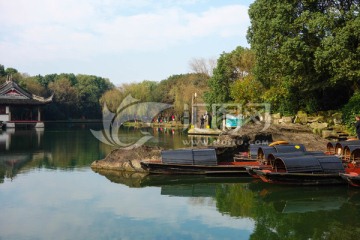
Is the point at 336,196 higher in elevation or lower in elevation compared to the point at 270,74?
lower

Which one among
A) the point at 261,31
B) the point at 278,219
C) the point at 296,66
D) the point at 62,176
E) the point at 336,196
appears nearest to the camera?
the point at 278,219

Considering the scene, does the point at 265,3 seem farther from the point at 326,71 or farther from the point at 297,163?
the point at 297,163

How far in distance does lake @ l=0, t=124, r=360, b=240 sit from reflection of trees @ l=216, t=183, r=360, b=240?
0.02 meters

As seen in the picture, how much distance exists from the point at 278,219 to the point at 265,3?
43.5 ft

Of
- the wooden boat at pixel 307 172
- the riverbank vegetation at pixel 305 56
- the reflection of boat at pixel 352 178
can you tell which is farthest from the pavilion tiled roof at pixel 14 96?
the reflection of boat at pixel 352 178

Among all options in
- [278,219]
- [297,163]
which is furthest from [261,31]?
[278,219]

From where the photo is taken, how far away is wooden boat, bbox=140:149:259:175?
43.1ft

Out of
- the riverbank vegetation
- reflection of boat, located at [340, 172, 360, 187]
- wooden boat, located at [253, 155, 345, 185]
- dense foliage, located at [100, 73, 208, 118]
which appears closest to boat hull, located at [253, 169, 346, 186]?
wooden boat, located at [253, 155, 345, 185]

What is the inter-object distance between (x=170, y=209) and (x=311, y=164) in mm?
4191

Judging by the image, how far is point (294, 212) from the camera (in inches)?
369

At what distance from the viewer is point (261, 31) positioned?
1953 centimetres

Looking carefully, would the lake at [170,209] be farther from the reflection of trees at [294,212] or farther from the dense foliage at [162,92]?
the dense foliage at [162,92]

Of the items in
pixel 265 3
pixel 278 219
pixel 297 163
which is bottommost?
pixel 278 219

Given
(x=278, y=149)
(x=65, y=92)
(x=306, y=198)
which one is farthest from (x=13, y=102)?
(x=306, y=198)
